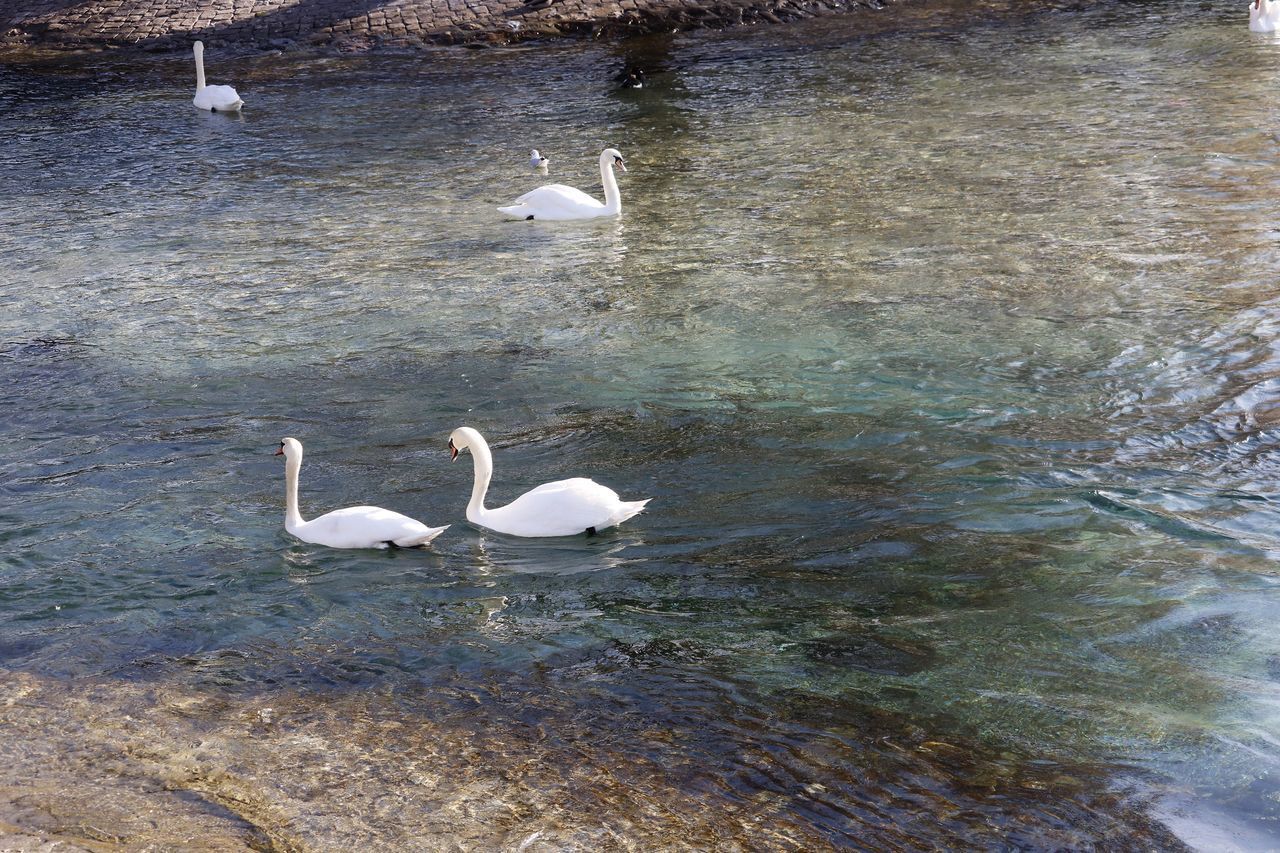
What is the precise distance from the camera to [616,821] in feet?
17.9

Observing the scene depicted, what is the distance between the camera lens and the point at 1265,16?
2100cm

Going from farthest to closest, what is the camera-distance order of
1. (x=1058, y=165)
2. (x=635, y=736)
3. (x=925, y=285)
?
(x=1058, y=165)
(x=925, y=285)
(x=635, y=736)

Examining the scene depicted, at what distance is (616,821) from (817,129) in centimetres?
1322

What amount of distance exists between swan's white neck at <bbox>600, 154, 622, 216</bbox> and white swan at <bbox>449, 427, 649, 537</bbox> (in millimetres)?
6695

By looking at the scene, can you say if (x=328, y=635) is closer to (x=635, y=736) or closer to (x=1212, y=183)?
(x=635, y=736)

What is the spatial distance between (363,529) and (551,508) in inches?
41.7

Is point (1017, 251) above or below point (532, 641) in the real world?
above

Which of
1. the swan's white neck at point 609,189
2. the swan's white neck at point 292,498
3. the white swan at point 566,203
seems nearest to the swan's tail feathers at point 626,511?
the swan's white neck at point 292,498

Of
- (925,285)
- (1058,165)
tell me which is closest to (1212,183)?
(1058,165)

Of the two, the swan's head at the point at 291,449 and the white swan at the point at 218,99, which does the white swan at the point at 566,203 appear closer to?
the swan's head at the point at 291,449

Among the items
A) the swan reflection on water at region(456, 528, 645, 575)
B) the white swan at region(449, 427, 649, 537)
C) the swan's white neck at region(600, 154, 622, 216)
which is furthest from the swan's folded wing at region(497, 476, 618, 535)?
the swan's white neck at region(600, 154, 622, 216)

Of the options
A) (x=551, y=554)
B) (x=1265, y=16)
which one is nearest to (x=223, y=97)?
(x=551, y=554)

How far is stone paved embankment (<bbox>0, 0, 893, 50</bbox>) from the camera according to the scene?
2473cm

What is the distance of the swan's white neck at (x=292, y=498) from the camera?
8.03 metres
